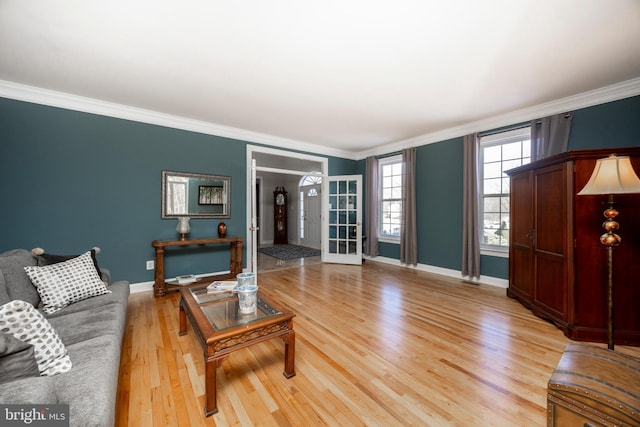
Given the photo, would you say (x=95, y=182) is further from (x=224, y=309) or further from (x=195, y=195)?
(x=224, y=309)

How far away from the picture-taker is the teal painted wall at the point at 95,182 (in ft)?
9.21

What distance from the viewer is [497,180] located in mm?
3834

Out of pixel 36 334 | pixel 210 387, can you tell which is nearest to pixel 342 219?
pixel 210 387

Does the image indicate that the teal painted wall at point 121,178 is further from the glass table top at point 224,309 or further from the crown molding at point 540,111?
the glass table top at point 224,309

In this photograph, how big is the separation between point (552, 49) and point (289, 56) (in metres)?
2.23

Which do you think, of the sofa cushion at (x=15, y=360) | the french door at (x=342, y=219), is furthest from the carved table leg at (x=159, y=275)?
the french door at (x=342, y=219)

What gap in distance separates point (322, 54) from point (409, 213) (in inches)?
130

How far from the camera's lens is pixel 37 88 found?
282 cm

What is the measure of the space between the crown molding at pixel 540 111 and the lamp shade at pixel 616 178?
1.66 metres

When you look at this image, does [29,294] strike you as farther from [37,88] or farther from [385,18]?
[385,18]

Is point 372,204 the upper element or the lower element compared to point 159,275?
upper

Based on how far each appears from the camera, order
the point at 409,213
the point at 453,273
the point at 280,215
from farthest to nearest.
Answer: the point at 280,215, the point at 409,213, the point at 453,273

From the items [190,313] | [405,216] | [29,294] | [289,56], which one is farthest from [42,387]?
[405,216]

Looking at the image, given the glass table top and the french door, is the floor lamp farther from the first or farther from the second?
the french door
